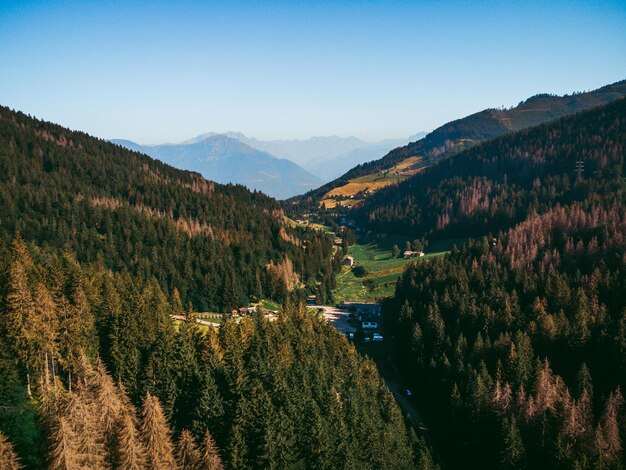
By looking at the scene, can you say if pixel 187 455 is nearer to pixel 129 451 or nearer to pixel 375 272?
pixel 129 451

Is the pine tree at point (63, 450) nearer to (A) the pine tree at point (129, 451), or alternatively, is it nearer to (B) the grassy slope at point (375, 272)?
(A) the pine tree at point (129, 451)

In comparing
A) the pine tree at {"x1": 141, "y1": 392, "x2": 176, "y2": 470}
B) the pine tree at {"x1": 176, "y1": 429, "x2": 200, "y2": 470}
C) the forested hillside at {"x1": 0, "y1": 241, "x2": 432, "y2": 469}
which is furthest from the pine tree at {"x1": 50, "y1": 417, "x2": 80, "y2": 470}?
the pine tree at {"x1": 176, "y1": 429, "x2": 200, "y2": 470}

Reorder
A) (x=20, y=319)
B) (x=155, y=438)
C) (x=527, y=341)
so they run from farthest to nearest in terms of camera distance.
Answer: (x=527, y=341) < (x=20, y=319) < (x=155, y=438)

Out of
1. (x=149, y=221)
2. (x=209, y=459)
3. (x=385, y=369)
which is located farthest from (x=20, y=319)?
(x=149, y=221)

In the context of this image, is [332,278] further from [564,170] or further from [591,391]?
[564,170]

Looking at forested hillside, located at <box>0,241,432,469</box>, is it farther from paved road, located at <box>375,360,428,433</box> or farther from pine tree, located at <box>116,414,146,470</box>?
paved road, located at <box>375,360,428,433</box>

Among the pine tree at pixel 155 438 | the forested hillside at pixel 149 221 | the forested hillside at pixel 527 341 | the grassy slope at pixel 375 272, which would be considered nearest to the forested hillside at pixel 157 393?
the pine tree at pixel 155 438
